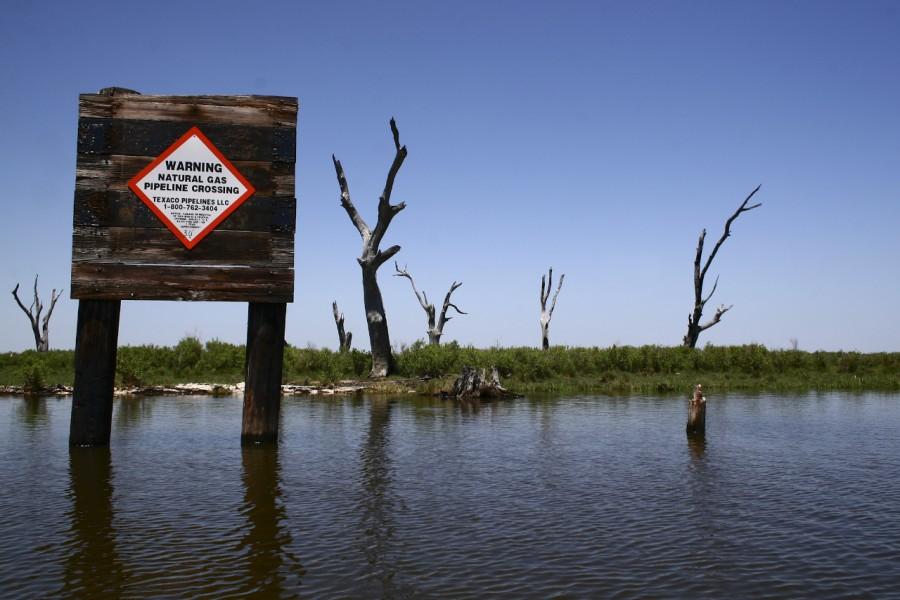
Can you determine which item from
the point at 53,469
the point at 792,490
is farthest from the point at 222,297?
the point at 792,490

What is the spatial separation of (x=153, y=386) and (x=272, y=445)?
16.2 metres

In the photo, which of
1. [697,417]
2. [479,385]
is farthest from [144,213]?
[479,385]

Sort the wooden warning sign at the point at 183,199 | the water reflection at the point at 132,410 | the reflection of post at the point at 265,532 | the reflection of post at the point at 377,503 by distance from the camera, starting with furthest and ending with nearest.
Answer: the water reflection at the point at 132,410
the wooden warning sign at the point at 183,199
the reflection of post at the point at 377,503
the reflection of post at the point at 265,532

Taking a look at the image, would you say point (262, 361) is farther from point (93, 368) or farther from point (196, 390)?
point (196, 390)

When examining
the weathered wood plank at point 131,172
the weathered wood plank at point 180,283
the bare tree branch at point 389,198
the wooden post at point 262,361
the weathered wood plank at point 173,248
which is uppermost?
the bare tree branch at point 389,198

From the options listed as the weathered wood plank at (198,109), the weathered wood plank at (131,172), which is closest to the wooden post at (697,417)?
the weathered wood plank at (131,172)

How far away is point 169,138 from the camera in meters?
12.9

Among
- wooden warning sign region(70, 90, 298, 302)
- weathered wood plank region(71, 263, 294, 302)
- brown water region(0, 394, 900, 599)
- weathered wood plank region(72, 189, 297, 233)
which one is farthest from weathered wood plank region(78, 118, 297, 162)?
brown water region(0, 394, 900, 599)

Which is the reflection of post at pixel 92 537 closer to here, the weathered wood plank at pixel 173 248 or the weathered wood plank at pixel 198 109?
the weathered wood plank at pixel 173 248

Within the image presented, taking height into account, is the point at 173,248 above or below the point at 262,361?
above

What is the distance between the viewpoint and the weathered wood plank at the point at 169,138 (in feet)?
41.6

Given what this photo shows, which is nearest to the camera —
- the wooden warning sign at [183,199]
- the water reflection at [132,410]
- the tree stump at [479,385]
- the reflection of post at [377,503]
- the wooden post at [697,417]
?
the reflection of post at [377,503]

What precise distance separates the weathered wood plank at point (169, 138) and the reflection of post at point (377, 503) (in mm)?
5095

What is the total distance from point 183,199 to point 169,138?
3.49 feet
